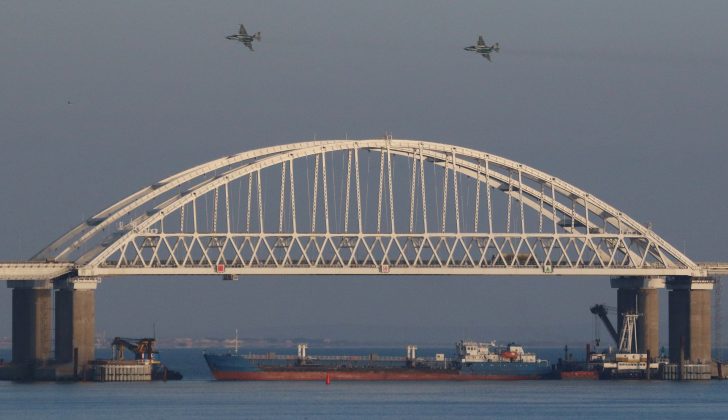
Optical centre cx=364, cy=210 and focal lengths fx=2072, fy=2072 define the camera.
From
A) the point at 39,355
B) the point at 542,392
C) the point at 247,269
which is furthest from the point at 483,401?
the point at 39,355

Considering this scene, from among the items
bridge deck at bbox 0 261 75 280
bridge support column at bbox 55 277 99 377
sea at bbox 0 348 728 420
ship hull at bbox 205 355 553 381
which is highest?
bridge deck at bbox 0 261 75 280

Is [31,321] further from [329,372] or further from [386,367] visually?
[386,367]

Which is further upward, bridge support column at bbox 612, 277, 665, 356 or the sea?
bridge support column at bbox 612, 277, 665, 356

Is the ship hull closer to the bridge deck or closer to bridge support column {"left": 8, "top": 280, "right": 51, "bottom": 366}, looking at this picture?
bridge support column {"left": 8, "top": 280, "right": 51, "bottom": 366}

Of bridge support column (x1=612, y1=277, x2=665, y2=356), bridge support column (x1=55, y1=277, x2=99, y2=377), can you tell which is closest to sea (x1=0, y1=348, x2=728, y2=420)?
bridge support column (x1=55, y1=277, x2=99, y2=377)

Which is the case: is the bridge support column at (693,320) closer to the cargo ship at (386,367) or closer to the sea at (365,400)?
the sea at (365,400)

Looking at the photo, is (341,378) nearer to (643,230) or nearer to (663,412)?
Answer: (643,230)

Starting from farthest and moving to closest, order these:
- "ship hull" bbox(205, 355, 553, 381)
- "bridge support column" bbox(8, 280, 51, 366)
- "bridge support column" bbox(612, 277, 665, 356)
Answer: "bridge support column" bbox(612, 277, 665, 356) < "ship hull" bbox(205, 355, 553, 381) < "bridge support column" bbox(8, 280, 51, 366)

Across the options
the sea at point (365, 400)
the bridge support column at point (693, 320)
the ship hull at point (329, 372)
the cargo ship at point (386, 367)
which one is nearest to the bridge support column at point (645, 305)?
the bridge support column at point (693, 320)
